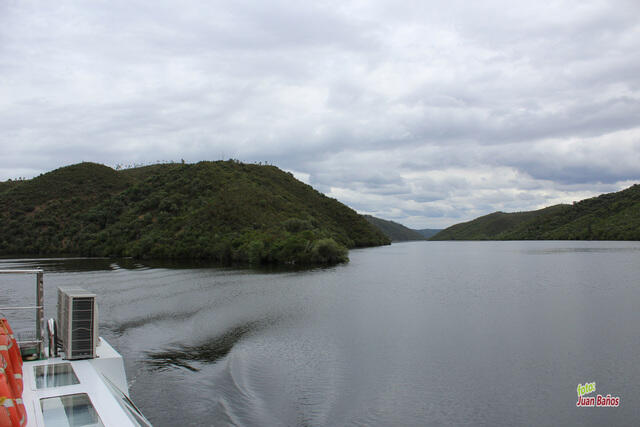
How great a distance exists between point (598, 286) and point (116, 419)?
32335 millimetres

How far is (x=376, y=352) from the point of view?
15797 mm

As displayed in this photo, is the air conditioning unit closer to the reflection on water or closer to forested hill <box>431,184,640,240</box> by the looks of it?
the reflection on water

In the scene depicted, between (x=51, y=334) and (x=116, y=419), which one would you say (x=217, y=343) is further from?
(x=116, y=419)

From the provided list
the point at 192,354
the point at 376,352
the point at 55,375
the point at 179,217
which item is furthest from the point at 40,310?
the point at 179,217

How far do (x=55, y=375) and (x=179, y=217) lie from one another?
6547cm

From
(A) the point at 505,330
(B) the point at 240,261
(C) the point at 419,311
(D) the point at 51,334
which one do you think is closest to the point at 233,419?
(D) the point at 51,334

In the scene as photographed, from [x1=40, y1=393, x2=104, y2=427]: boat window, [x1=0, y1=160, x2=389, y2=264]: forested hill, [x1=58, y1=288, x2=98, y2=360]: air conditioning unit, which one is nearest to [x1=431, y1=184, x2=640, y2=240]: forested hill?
[x1=0, y1=160, x2=389, y2=264]: forested hill

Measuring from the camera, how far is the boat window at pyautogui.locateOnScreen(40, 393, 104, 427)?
6.22 m

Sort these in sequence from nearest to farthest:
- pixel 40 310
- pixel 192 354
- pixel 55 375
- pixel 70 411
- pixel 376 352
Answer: pixel 70 411, pixel 55 375, pixel 40 310, pixel 376 352, pixel 192 354

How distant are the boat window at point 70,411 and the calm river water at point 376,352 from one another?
3.80 metres

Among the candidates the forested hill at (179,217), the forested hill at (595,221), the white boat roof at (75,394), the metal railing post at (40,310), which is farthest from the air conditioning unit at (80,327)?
the forested hill at (595,221)

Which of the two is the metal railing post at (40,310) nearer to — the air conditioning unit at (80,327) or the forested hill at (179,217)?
the air conditioning unit at (80,327)

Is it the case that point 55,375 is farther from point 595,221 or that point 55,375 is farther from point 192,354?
point 595,221

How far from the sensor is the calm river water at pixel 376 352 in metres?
10.9
